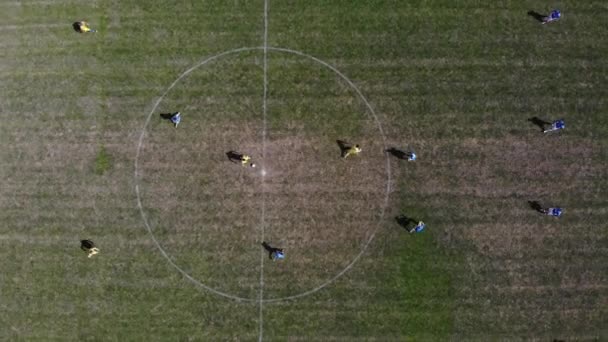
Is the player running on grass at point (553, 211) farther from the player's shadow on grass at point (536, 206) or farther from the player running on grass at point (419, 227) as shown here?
the player running on grass at point (419, 227)

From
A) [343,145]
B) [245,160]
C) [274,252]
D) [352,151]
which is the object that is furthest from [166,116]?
[352,151]

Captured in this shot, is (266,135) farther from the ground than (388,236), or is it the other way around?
(266,135)

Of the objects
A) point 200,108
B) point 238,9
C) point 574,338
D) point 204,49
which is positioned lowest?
point 574,338

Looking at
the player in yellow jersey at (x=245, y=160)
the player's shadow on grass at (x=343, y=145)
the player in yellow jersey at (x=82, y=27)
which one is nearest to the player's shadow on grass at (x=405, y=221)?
the player's shadow on grass at (x=343, y=145)

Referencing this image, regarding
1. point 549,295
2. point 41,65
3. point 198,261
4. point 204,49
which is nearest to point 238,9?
point 204,49

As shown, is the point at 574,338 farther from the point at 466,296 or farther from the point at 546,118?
the point at 546,118

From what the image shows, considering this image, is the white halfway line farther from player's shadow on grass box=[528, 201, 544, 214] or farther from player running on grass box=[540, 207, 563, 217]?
player running on grass box=[540, 207, 563, 217]

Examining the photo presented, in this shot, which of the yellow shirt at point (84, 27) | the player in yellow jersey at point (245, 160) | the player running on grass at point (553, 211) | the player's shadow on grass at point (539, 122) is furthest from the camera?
the yellow shirt at point (84, 27)

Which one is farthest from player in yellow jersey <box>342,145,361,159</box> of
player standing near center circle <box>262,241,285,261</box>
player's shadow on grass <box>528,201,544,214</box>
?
player's shadow on grass <box>528,201,544,214</box>
